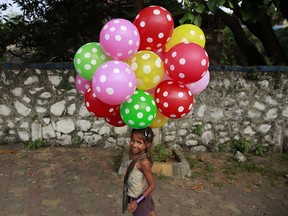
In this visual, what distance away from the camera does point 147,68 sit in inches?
99.7

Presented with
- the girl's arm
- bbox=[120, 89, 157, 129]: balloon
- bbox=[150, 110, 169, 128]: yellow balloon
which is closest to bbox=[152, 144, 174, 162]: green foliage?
bbox=[150, 110, 169, 128]: yellow balloon

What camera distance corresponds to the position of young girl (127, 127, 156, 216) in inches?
106

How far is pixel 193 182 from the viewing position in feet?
15.8

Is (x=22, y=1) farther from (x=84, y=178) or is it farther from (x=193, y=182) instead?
(x=193, y=182)

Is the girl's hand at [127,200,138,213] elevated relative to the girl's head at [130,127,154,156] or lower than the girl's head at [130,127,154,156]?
lower

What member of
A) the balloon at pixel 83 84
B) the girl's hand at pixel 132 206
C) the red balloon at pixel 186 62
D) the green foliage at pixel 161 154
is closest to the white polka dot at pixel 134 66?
the red balloon at pixel 186 62

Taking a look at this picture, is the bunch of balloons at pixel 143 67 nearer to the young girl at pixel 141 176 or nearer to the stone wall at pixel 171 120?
the young girl at pixel 141 176

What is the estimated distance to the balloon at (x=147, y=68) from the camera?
2.54 metres

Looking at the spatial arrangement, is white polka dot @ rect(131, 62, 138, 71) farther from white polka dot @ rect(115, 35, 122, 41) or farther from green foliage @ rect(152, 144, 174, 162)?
green foliage @ rect(152, 144, 174, 162)

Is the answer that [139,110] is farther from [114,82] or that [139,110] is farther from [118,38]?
[118,38]

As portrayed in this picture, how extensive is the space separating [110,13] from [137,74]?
429 cm

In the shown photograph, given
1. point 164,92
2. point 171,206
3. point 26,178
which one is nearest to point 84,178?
point 26,178

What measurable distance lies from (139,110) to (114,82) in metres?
0.29

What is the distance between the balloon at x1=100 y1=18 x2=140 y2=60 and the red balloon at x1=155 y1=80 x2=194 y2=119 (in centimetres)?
38
